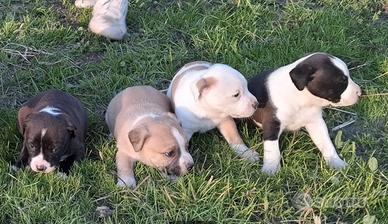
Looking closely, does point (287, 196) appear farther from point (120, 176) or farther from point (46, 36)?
point (46, 36)

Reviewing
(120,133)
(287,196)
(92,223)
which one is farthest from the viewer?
(120,133)

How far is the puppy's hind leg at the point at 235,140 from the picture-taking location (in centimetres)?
542

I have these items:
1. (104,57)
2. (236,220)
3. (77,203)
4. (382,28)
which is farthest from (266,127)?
(382,28)

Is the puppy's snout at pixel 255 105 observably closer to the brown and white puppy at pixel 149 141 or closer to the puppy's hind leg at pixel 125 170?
the brown and white puppy at pixel 149 141

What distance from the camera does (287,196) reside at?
5.00 metres

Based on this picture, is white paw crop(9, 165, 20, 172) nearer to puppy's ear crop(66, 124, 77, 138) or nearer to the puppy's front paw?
A: puppy's ear crop(66, 124, 77, 138)

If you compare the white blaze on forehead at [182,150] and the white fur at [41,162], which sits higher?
the white blaze on forehead at [182,150]

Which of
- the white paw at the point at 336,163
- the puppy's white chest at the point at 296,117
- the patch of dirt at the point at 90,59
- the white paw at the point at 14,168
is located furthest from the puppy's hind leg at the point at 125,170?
the patch of dirt at the point at 90,59

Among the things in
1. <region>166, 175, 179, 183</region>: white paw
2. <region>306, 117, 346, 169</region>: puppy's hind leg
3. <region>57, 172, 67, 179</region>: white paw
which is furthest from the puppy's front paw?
<region>57, 172, 67, 179</region>: white paw

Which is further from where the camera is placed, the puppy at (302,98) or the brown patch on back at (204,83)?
the brown patch on back at (204,83)

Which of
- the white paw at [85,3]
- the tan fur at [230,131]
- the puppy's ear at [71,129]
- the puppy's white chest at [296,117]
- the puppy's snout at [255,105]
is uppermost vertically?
the puppy's snout at [255,105]

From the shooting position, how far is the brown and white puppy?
5.07 meters

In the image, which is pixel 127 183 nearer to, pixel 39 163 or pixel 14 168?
pixel 39 163

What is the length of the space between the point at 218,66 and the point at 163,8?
2.09 meters
